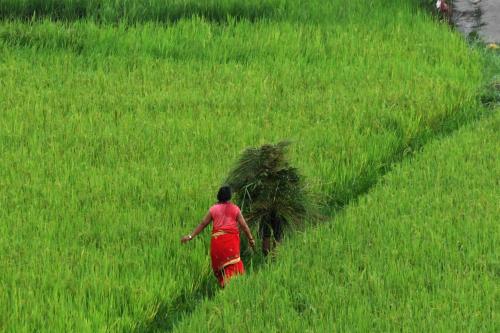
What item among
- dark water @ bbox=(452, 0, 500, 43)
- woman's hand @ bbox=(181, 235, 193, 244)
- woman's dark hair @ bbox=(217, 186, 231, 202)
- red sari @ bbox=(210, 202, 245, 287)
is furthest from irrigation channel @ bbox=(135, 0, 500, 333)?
woman's dark hair @ bbox=(217, 186, 231, 202)

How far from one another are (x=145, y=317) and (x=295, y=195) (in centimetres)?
139

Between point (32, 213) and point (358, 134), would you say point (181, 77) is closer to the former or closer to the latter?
point (358, 134)

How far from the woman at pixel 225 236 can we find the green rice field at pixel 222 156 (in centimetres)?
11

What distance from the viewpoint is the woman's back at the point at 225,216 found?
596 centimetres

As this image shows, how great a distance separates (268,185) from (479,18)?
6.25 m

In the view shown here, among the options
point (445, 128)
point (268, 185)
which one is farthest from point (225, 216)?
point (445, 128)

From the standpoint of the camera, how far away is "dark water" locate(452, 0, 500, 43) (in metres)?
11.5

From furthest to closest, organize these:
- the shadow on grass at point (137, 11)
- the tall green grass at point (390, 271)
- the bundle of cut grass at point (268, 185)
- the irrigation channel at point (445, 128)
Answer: the shadow on grass at point (137, 11) < the bundle of cut grass at point (268, 185) < the irrigation channel at point (445, 128) < the tall green grass at point (390, 271)

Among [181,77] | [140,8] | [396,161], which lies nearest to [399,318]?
[396,161]

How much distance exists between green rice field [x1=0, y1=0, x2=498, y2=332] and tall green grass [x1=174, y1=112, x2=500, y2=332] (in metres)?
0.01

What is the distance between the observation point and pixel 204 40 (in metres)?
10.8

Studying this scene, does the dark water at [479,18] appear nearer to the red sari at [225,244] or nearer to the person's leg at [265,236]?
the person's leg at [265,236]

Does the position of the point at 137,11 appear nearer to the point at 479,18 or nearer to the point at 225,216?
the point at 479,18

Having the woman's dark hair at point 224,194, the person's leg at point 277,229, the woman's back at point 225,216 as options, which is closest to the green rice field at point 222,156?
the person's leg at point 277,229
